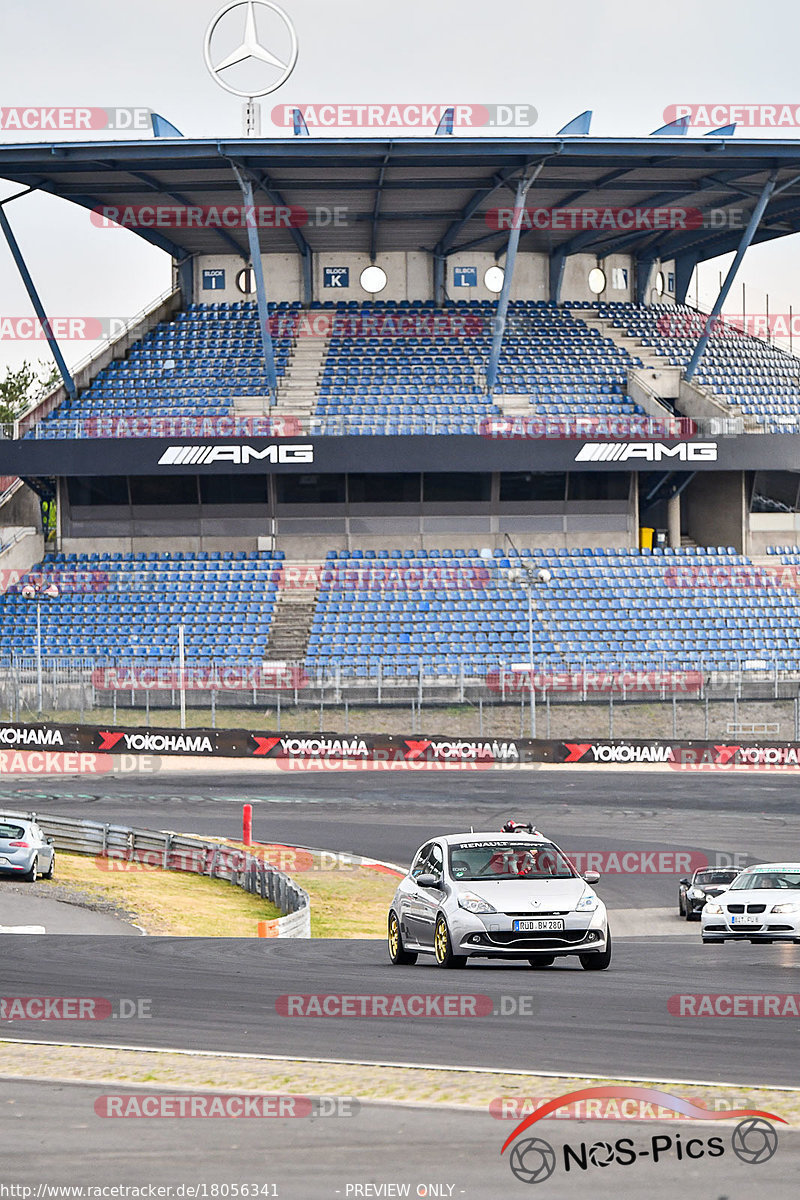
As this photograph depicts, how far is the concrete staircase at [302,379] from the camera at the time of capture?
2227 inches

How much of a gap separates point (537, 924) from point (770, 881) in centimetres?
669

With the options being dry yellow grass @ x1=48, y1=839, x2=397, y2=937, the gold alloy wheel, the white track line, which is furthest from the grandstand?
the white track line

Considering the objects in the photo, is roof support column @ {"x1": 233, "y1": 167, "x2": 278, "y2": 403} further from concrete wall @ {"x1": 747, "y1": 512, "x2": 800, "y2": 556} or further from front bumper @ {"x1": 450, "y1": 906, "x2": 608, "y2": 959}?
front bumper @ {"x1": 450, "y1": 906, "x2": 608, "y2": 959}

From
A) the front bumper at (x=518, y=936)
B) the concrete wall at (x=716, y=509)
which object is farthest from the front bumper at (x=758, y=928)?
the concrete wall at (x=716, y=509)

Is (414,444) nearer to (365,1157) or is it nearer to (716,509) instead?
(716,509)

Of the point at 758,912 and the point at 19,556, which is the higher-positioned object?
the point at 19,556

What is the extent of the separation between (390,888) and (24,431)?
34780 millimetres

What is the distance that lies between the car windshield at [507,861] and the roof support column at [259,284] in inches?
1491

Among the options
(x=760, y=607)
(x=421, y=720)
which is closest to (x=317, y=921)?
(x=421, y=720)

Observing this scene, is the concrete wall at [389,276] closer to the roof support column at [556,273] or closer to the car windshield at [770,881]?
the roof support column at [556,273]

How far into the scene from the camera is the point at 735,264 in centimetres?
5491

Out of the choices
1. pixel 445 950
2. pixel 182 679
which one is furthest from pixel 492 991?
pixel 182 679

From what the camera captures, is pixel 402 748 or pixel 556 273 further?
pixel 556 273

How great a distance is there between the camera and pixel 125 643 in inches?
1919
